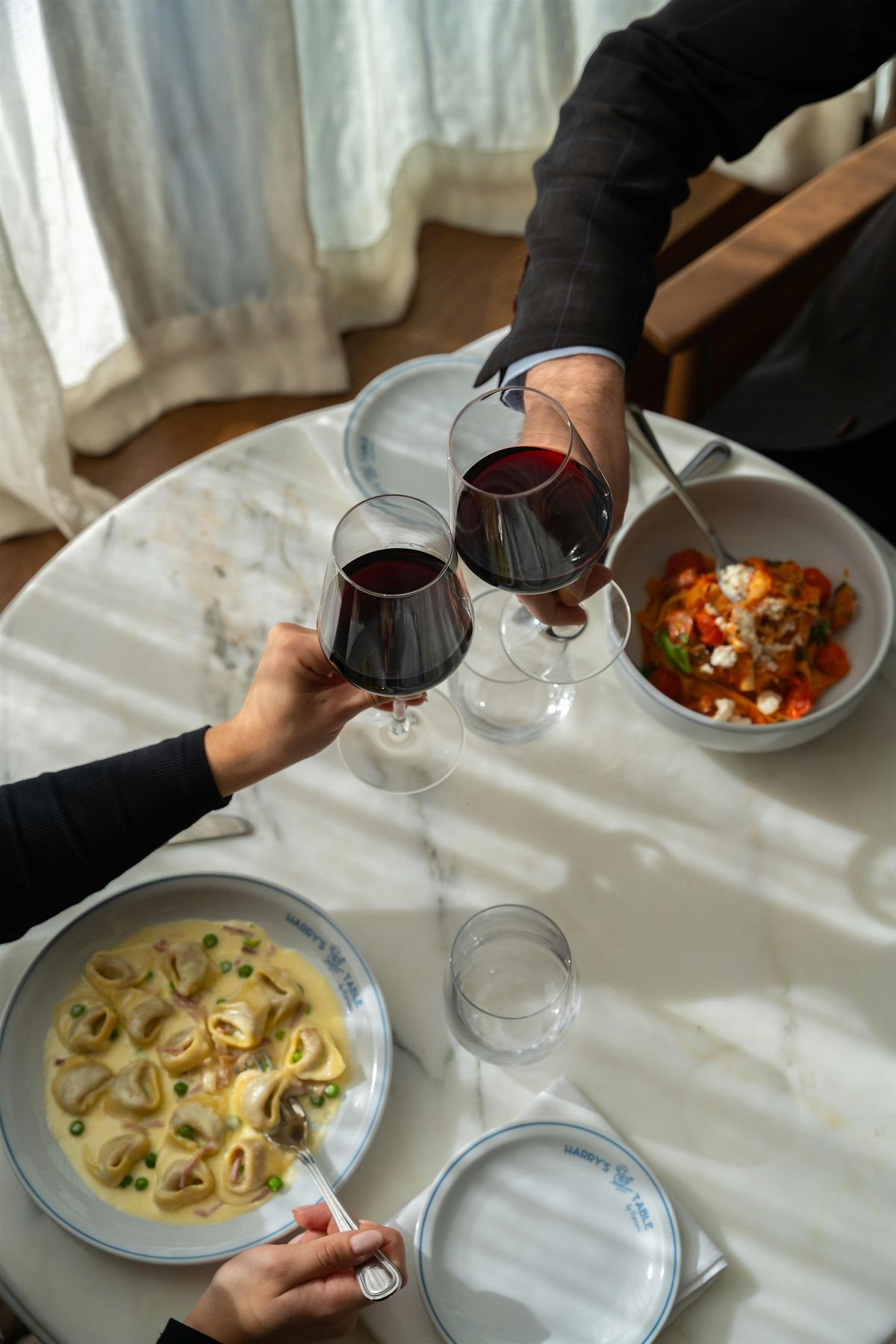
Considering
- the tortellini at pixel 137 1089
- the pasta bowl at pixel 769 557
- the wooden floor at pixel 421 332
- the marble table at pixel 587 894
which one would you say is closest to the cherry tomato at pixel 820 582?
the pasta bowl at pixel 769 557

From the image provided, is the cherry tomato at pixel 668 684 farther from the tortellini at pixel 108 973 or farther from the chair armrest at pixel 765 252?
the tortellini at pixel 108 973

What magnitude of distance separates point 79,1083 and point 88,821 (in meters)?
0.24

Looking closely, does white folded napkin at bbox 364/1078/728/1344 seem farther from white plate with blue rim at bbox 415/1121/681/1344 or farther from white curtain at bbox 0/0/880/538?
white curtain at bbox 0/0/880/538

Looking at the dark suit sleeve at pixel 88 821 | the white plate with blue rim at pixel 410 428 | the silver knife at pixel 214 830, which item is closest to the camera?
the dark suit sleeve at pixel 88 821

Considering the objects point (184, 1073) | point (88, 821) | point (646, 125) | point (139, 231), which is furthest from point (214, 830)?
point (139, 231)

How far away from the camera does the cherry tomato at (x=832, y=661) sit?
1246mm

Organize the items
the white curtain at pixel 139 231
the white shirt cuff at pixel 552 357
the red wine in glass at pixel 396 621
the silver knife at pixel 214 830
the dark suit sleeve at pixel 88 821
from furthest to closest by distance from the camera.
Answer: the white curtain at pixel 139 231 → the white shirt cuff at pixel 552 357 → the silver knife at pixel 214 830 → the dark suit sleeve at pixel 88 821 → the red wine in glass at pixel 396 621

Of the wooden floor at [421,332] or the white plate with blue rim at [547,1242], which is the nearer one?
the white plate with blue rim at [547,1242]

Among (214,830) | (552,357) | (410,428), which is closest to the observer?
(214,830)

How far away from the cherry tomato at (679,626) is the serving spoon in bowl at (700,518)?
2.1 inches

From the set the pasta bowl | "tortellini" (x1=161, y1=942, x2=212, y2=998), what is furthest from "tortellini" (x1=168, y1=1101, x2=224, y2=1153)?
the pasta bowl

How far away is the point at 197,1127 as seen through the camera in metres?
1.01

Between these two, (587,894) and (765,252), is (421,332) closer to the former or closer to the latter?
(765,252)

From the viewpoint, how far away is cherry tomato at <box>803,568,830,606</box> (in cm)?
128
